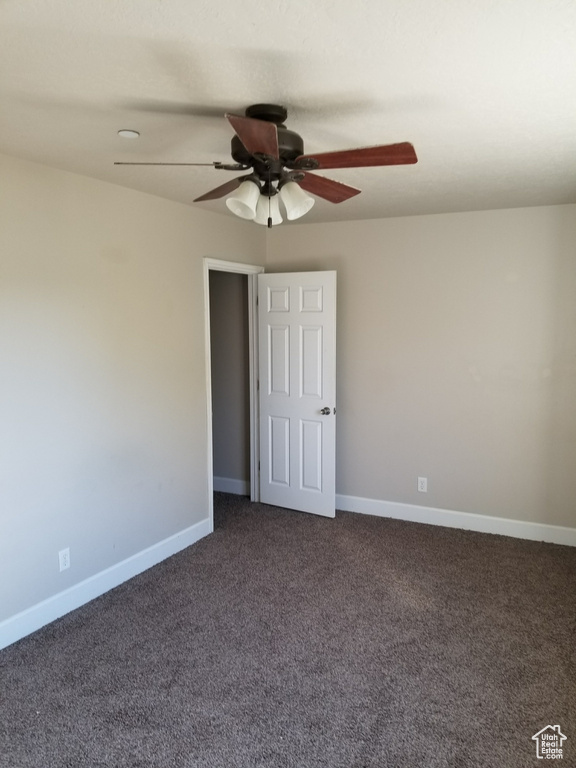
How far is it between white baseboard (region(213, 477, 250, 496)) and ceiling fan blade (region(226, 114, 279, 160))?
3.79 m

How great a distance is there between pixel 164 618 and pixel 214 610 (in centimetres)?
29

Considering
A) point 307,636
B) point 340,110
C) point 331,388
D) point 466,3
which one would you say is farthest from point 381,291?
point 466,3

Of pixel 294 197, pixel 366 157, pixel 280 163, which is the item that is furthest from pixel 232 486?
pixel 366 157

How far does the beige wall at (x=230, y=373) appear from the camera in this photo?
501cm

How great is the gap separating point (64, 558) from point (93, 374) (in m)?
1.09

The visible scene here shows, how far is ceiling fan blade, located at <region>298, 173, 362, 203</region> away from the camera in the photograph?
6.92 ft

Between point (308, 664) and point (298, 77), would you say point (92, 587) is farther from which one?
point (298, 77)

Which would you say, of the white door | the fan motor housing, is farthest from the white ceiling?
the white door

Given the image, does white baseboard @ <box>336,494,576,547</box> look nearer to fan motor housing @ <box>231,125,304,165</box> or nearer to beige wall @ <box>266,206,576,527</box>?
beige wall @ <box>266,206,576,527</box>

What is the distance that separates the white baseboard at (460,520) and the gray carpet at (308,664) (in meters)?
0.14

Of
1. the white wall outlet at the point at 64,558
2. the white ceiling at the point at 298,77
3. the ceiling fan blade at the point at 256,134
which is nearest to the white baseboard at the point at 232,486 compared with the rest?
the white wall outlet at the point at 64,558

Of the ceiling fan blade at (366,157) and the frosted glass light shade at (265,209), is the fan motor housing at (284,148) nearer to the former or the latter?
the ceiling fan blade at (366,157)

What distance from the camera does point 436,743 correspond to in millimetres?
2111

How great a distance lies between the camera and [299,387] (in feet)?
15.0
